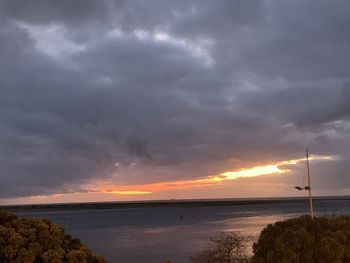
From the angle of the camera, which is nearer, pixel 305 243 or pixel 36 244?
pixel 36 244

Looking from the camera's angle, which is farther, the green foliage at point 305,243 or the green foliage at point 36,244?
the green foliage at point 305,243

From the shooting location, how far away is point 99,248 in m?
116

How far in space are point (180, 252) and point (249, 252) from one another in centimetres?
2235

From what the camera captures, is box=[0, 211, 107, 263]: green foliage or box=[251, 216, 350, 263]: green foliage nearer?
box=[0, 211, 107, 263]: green foliage

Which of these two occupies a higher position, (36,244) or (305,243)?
(36,244)

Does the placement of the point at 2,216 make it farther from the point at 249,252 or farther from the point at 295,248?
the point at 249,252

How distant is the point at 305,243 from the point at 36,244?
998 centimetres

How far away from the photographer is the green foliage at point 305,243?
61.6 feet

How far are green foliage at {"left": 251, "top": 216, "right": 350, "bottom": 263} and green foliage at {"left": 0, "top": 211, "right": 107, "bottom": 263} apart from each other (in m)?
7.08

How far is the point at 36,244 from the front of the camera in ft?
48.5

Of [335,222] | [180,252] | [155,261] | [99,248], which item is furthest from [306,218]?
[99,248]

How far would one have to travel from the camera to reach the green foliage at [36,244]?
14.5 metres

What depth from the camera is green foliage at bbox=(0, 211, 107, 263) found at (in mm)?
14523

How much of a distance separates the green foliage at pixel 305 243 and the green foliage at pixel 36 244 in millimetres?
7078
